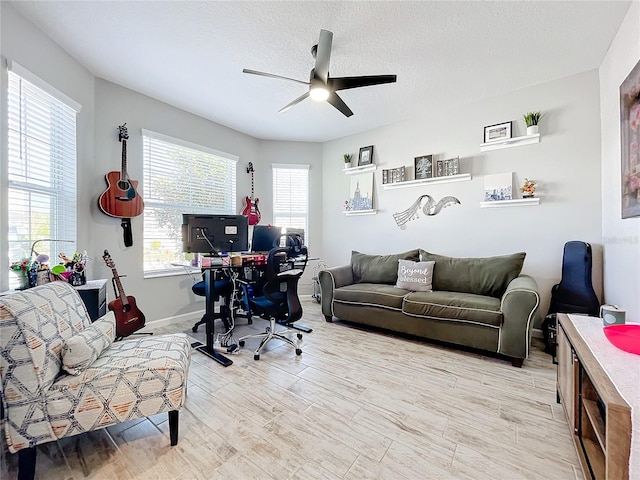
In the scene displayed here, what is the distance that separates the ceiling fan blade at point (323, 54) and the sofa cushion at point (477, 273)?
2426 mm

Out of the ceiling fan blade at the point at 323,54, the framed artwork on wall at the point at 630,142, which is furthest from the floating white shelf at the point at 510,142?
the ceiling fan blade at the point at 323,54

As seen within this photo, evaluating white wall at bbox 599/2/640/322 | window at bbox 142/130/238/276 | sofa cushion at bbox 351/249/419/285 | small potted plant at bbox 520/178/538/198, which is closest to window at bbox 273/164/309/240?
window at bbox 142/130/238/276

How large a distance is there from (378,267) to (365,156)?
5.89 ft

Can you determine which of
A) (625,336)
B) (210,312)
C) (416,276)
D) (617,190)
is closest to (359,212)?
(416,276)

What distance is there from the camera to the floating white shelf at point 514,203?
117 inches

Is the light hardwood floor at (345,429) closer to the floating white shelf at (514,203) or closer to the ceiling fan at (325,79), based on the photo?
the floating white shelf at (514,203)

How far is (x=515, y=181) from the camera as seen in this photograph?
10.3 ft

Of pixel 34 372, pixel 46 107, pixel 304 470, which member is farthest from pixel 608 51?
pixel 46 107

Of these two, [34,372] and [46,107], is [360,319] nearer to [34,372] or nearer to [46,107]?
[34,372]

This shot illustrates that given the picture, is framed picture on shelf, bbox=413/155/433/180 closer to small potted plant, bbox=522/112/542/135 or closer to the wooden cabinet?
small potted plant, bbox=522/112/542/135

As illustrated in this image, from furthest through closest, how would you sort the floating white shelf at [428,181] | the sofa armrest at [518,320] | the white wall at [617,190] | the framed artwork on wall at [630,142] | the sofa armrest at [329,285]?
the sofa armrest at [329,285] → the floating white shelf at [428,181] → the sofa armrest at [518,320] → the white wall at [617,190] → the framed artwork on wall at [630,142]

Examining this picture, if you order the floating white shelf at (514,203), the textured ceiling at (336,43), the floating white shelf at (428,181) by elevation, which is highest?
the textured ceiling at (336,43)

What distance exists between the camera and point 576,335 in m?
1.44

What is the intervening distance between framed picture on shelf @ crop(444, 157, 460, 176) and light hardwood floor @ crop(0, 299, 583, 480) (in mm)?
2231
